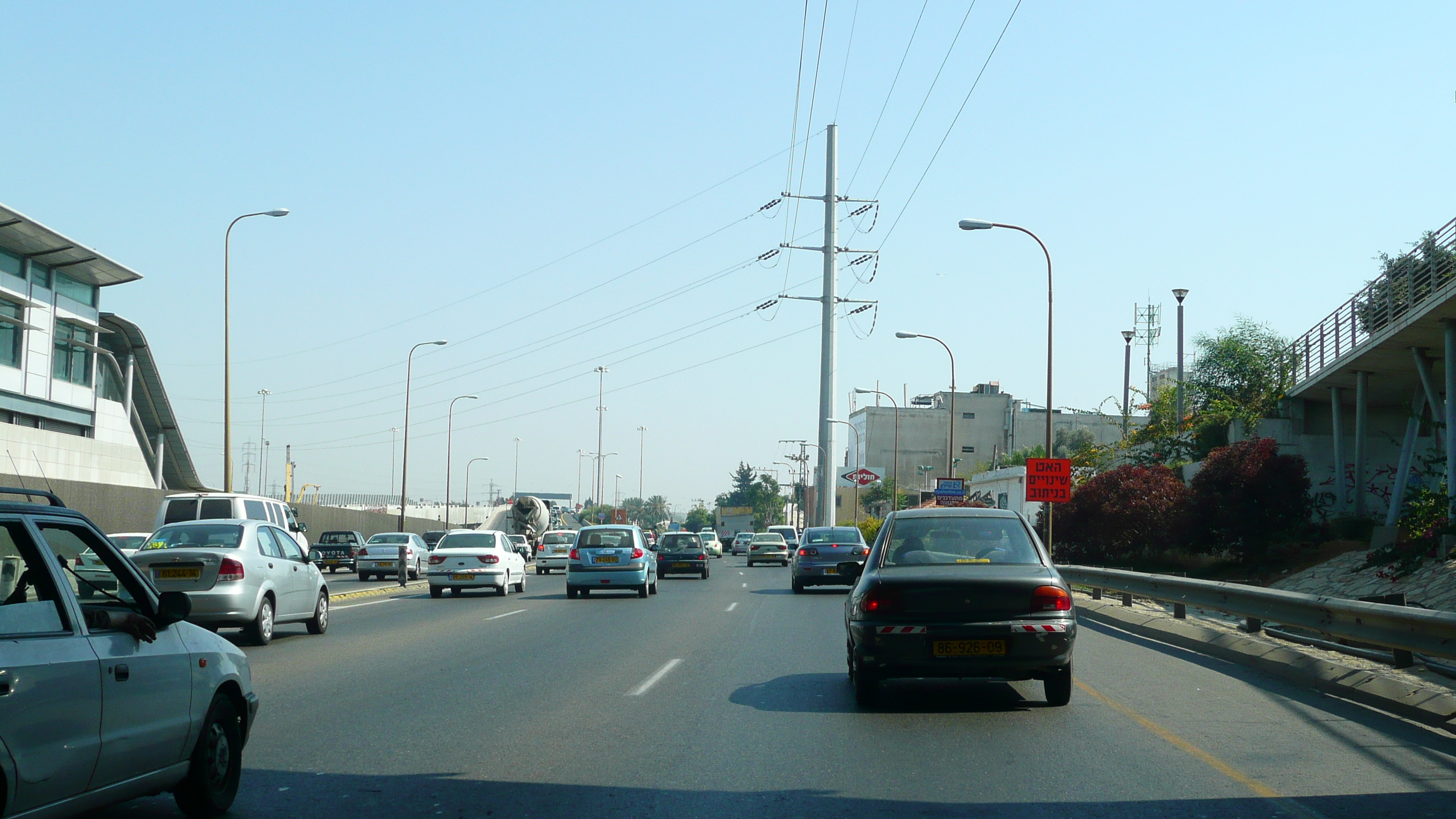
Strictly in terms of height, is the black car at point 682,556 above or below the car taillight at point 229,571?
below

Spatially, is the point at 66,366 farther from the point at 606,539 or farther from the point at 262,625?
the point at 262,625

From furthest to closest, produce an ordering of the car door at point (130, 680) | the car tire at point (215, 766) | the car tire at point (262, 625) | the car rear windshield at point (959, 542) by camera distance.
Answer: the car tire at point (262, 625) → the car rear windshield at point (959, 542) → the car tire at point (215, 766) → the car door at point (130, 680)

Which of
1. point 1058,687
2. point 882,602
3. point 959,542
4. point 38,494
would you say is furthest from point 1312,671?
point 38,494

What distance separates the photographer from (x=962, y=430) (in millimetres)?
122688

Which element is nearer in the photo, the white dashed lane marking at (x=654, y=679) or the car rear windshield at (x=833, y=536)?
the white dashed lane marking at (x=654, y=679)

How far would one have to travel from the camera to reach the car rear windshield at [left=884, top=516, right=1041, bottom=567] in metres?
10.5

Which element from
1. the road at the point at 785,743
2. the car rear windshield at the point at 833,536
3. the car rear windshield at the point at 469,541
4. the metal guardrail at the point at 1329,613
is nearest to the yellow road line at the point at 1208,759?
the road at the point at 785,743

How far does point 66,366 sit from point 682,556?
2764 cm

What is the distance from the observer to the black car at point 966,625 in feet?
32.0

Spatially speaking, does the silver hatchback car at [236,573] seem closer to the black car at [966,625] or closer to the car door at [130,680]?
the black car at [966,625]

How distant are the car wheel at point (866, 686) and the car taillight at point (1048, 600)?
1.40 m

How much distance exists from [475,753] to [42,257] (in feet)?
153

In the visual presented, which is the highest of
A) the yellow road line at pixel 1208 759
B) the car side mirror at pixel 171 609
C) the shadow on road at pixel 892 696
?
the car side mirror at pixel 171 609

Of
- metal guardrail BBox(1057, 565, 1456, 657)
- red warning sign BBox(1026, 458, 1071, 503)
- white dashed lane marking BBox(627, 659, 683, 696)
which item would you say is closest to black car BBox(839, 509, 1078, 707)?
white dashed lane marking BBox(627, 659, 683, 696)
